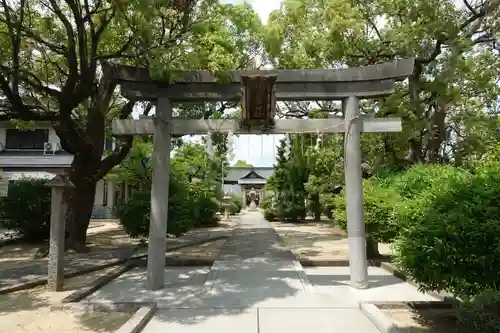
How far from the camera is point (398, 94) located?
51.0 ft

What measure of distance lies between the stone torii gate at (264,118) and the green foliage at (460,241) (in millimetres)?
2995

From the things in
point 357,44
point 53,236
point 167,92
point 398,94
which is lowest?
point 53,236

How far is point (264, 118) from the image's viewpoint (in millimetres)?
8117

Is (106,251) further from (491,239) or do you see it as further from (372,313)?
(491,239)

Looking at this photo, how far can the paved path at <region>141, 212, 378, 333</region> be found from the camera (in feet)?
19.5

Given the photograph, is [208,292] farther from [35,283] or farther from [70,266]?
[70,266]

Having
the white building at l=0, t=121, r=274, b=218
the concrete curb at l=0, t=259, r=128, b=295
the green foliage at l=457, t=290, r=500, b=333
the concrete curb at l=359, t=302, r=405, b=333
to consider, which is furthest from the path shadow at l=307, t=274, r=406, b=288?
the white building at l=0, t=121, r=274, b=218

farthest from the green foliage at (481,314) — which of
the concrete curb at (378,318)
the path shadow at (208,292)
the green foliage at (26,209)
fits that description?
the green foliage at (26,209)

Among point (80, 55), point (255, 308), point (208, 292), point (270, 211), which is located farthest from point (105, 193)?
point (255, 308)

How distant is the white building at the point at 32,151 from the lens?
2458cm

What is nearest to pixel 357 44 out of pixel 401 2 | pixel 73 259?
pixel 401 2

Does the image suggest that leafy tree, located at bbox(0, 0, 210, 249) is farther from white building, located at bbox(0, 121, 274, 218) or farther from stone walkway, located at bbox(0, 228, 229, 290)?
white building, located at bbox(0, 121, 274, 218)

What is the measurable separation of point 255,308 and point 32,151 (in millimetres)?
24142

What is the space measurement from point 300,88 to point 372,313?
4.54 metres
